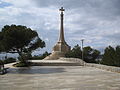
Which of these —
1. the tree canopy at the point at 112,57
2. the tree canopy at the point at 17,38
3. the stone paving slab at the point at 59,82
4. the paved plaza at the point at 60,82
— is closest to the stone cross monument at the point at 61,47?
the tree canopy at the point at 112,57

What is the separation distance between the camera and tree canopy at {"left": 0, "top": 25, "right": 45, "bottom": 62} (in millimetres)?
27672

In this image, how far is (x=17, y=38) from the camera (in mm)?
28312

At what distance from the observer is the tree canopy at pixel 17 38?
1089 inches

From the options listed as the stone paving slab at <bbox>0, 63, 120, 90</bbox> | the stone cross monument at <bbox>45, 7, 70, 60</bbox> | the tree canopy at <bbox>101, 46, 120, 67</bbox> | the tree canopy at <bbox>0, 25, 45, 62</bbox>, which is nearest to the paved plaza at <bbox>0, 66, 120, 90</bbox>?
the stone paving slab at <bbox>0, 63, 120, 90</bbox>

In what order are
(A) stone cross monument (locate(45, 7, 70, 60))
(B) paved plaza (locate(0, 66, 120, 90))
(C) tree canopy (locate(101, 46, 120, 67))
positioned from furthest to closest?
(A) stone cross monument (locate(45, 7, 70, 60))
(C) tree canopy (locate(101, 46, 120, 67))
(B) paved plaza (locate(0, 66, 120, 90))

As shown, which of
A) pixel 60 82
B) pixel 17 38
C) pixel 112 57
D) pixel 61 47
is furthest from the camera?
pixel 61 47

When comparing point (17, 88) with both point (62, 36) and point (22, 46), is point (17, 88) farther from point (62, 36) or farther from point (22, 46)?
point (62, 36)

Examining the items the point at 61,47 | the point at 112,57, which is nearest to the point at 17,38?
the point at 112,57

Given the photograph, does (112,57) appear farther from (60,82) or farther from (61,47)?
(61,47)

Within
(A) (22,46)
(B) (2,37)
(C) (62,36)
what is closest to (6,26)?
(B) (2,37)

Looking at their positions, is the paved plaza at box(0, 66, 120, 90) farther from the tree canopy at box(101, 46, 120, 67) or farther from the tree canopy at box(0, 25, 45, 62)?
the tree canopy at box(101, 46, 120, 67)

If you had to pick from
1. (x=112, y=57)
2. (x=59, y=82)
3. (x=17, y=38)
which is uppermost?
(x=17, y=38)

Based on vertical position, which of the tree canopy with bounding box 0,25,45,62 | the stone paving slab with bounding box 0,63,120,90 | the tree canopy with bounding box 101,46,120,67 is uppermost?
the tree canopy with bounding box 0,25,45,62

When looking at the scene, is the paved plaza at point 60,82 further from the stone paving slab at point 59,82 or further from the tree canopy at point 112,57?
the tree canopy at point 112,57
